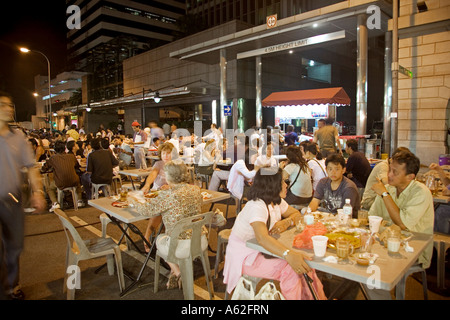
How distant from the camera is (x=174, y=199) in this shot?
3322mm

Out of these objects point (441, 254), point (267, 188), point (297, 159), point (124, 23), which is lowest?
point (441, 254)

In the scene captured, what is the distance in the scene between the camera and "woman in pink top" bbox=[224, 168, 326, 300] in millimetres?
2570

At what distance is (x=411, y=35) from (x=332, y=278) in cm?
997

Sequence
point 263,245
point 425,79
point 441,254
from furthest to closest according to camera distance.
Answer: point 425,79 → point 441,254 → point 263,245

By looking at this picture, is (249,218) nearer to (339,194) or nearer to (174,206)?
(174,206)

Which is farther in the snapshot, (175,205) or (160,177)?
(160,177)

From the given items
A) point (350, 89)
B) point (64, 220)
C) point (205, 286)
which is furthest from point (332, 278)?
point (350, 89)

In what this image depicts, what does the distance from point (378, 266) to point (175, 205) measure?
6.63 ft

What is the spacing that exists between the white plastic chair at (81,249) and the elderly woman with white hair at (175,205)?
59cm

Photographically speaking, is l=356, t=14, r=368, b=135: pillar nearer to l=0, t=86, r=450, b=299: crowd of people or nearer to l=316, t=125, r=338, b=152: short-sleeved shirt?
l=316, t=125, r=338, b=152: short-sleeved shirt

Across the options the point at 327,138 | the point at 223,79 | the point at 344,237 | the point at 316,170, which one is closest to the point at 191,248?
the point at 344,237

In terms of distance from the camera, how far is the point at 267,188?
282 cm
